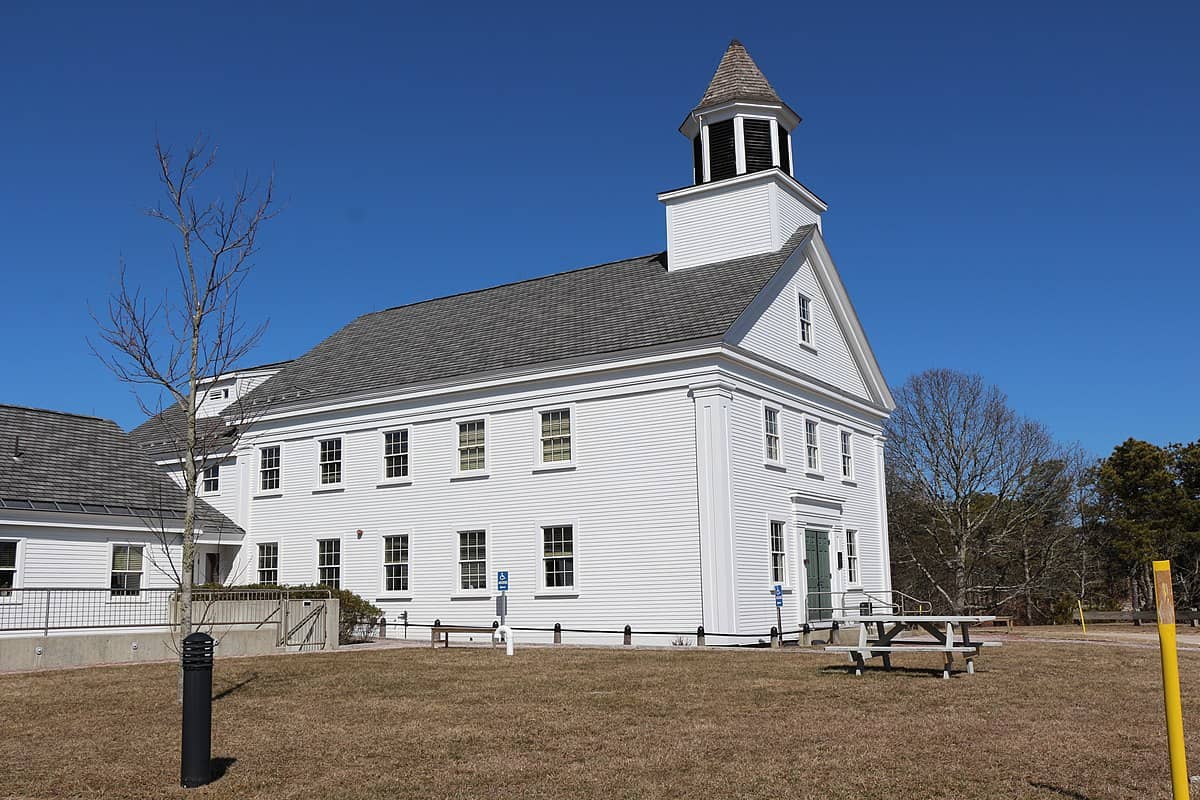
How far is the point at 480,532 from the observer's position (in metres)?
29.5

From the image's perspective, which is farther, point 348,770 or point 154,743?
point 154,743

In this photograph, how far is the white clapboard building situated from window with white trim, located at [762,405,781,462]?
64 mm

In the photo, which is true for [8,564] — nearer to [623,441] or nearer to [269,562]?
[269,562]

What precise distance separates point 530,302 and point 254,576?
12.0 meters

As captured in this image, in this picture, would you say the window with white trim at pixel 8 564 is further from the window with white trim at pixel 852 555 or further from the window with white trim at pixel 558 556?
the window with white trim at pixel 852 555

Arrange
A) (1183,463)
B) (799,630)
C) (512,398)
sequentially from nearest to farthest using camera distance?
(799,630)
(512,398)
(1183,463)

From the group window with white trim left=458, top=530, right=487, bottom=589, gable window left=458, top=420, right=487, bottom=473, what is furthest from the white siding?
window with white trim left=458, top=530, right=487, bottom=589

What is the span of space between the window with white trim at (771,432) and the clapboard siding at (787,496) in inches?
9.9

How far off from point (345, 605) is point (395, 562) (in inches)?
104

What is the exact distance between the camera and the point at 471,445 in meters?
30.0

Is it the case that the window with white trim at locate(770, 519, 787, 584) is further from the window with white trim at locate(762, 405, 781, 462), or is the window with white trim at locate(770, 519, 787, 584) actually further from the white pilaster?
the white pilaster

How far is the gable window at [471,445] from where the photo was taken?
29.8m

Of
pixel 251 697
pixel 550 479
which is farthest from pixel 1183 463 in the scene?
pixel 251 697

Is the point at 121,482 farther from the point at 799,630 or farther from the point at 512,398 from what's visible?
the point at 799,630
